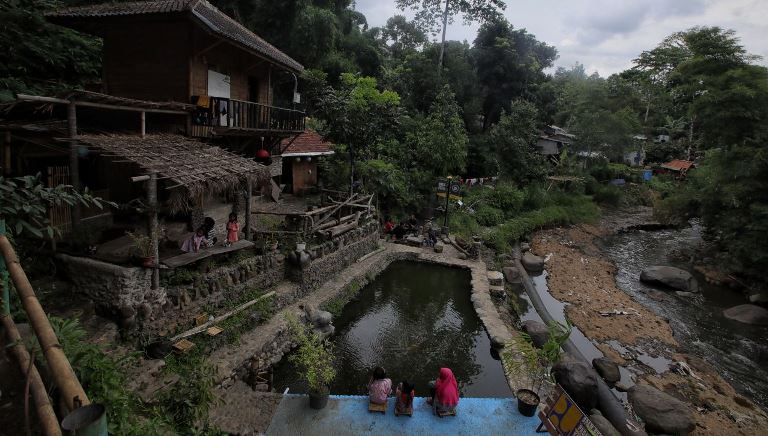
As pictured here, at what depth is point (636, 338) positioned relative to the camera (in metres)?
16.5

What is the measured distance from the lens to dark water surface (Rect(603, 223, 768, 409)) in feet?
49.8

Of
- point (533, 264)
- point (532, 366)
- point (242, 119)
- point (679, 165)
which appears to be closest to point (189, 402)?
point (532, 366)

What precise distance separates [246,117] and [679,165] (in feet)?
172

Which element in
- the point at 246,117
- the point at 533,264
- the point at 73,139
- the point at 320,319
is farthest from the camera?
the point at 533,264

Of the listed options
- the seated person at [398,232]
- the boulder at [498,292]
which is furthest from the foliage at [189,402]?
the seated person at [398,232]

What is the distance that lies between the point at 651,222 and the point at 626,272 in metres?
16.8

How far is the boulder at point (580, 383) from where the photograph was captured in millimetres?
11164

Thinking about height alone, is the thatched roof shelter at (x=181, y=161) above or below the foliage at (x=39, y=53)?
below

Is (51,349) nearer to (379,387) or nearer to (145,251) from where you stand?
(379,387)

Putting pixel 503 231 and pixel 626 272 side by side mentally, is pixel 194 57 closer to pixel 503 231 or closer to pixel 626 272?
pixel 503 231

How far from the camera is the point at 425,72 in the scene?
35.2m

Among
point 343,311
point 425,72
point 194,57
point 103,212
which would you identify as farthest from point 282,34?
point 343,311

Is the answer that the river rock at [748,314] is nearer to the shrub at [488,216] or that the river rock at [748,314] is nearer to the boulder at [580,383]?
the shrub at [488,216]

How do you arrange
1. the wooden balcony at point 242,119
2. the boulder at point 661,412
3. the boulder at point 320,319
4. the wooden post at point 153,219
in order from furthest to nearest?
the boulder at point 320,319
the wooden balcony at point 242,119
the boulder at point 661,412
the wooden post at point 153,219
